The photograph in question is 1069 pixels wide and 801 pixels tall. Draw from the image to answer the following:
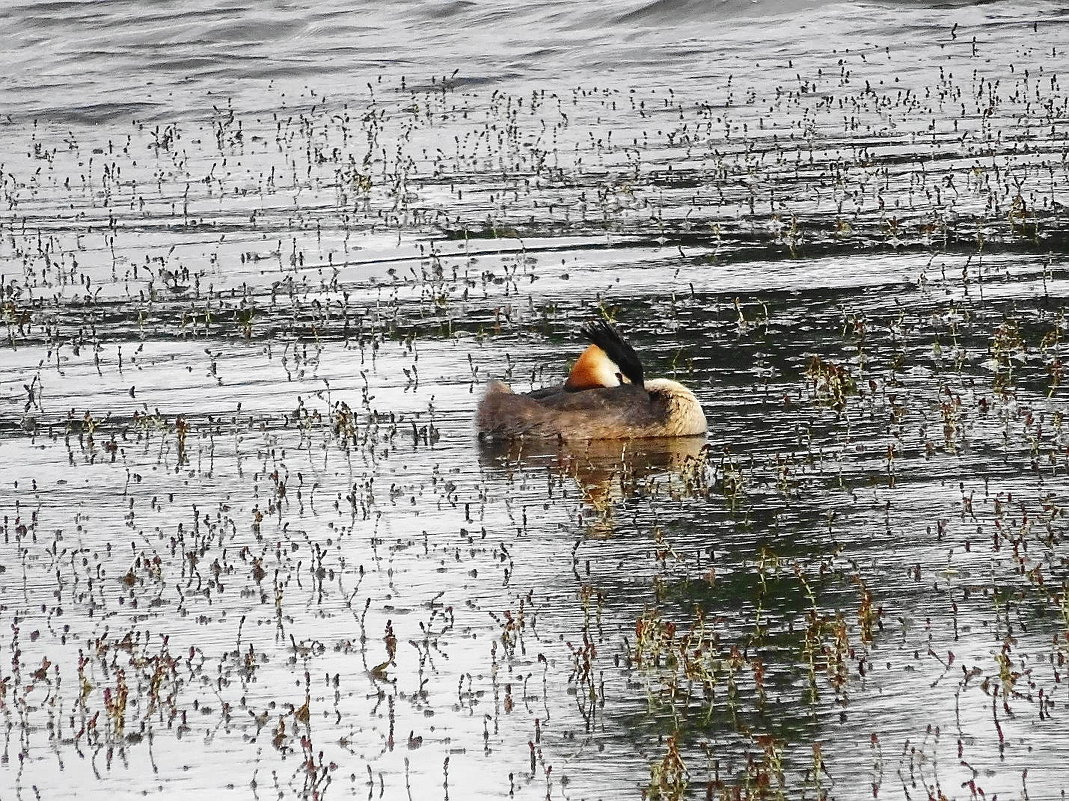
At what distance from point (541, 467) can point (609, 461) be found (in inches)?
17.4

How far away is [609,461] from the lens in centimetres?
1169

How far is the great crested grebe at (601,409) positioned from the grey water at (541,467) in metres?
0.16

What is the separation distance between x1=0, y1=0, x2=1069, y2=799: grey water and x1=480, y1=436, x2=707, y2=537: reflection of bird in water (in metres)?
0.05

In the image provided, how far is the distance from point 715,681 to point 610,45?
28.4 meters

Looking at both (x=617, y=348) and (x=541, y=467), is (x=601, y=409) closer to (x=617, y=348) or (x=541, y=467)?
(x=617, y=348)

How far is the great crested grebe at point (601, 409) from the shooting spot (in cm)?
1182

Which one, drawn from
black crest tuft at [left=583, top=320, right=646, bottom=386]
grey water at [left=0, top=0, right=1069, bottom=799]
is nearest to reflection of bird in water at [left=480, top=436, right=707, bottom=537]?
grey water at [left=0, top=0, right=1069, bottom=799]

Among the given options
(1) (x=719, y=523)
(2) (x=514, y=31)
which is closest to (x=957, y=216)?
(1) (x=719, y=523)

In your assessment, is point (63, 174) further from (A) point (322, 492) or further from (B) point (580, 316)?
(A) point (322, 492)

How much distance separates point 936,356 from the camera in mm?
13141

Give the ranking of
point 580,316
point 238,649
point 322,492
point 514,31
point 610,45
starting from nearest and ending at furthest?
point 238,649 < point 322,492 < point 580,316 < point 610,45 < point 514,31

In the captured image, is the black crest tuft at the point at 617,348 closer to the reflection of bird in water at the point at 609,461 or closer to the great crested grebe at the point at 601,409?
the great crested grebe at the point at 601,409

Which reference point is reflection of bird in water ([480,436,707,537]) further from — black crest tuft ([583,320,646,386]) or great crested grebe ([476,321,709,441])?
black crest tuft ([583,320,646,386])

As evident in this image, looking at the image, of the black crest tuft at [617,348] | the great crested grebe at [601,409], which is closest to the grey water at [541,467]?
the great crested grebe at [601,409]
